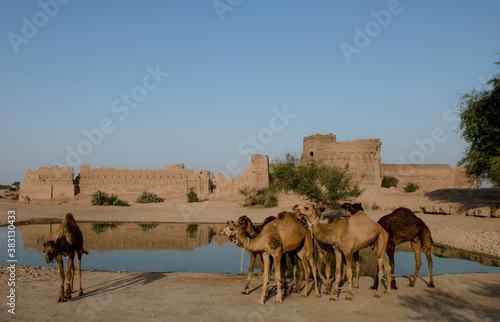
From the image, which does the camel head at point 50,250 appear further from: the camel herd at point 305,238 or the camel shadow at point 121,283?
the camel herd at point 305,238

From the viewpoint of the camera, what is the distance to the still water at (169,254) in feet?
39.8

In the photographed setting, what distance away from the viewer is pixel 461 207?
2264cm

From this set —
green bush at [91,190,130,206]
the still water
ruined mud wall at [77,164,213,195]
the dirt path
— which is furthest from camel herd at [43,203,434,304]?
ruined mud wall at [77,164,213,195]

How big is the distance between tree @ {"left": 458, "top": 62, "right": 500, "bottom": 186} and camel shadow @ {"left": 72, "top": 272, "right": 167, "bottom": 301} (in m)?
15.9

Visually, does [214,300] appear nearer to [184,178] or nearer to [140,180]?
[184,178]

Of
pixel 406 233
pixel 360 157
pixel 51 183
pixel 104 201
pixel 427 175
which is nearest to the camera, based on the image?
pixel 406 233

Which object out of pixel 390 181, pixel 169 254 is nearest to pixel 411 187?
pixel 390 181

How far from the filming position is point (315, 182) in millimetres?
26938

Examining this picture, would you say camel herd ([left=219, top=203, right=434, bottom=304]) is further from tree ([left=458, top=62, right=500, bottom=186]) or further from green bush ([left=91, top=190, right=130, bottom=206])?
green bush ([left=91, top=190, right=130, bottom=206])

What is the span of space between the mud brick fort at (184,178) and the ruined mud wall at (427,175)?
1241 millimetres

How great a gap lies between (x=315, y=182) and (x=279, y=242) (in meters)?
20.0

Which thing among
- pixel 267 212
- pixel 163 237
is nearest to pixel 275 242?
pixel 163 237

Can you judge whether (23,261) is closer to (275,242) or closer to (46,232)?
(46,232)

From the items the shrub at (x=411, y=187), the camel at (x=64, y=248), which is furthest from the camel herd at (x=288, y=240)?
the shrub at (x=411, y=187)
